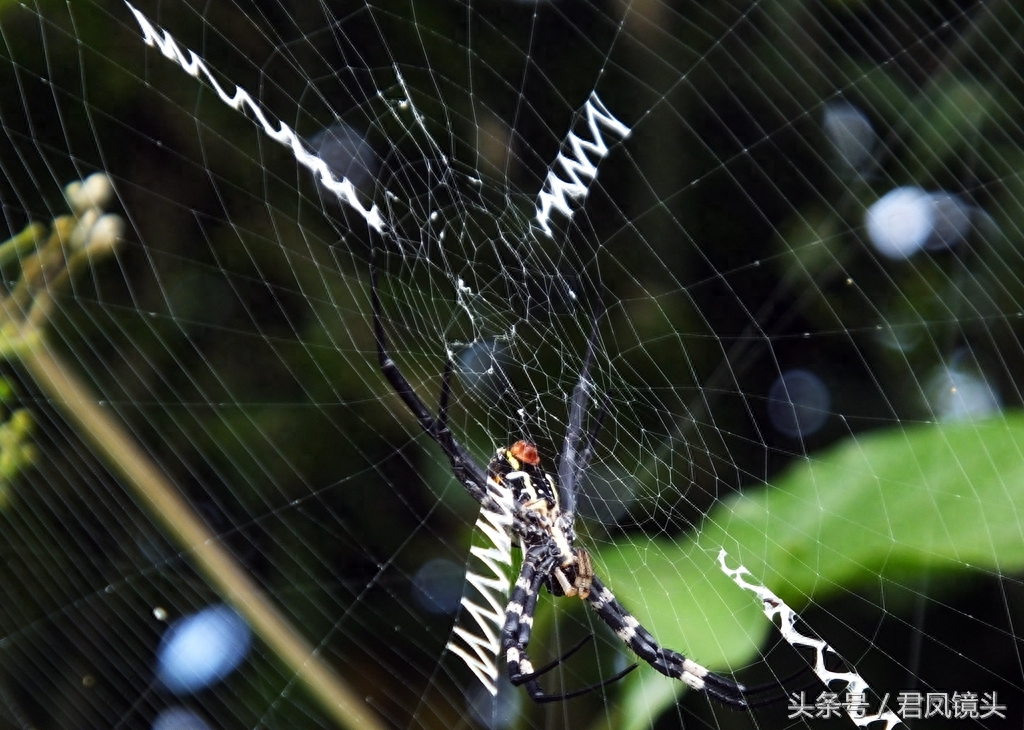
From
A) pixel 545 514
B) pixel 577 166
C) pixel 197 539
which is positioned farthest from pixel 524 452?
pixel 197 539

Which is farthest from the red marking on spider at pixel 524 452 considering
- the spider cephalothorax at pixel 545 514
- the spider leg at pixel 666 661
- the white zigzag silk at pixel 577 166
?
the white zigzag silk at pixel 577 166

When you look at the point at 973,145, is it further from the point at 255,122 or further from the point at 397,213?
the point at 255,122

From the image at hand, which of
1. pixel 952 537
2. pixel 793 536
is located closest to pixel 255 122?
pixel 793 536

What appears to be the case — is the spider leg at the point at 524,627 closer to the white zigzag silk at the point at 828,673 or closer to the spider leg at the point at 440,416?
the spider leg at the point at 440,416

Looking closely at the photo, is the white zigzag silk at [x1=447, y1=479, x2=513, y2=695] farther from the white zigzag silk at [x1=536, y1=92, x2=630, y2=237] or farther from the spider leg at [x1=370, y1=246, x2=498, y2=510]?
the white zigzag silk at [x1=536, y1=92, x2=630, y2=237]

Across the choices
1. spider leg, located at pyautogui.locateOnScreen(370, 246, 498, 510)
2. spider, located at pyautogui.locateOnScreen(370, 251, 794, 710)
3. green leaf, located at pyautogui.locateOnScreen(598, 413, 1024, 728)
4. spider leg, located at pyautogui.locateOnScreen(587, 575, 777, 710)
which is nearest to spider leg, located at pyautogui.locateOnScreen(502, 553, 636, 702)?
spider, located at pyautogui.locateOnScreen(370, 251, 794, 710)

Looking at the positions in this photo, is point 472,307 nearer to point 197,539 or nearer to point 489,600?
point 489,600
